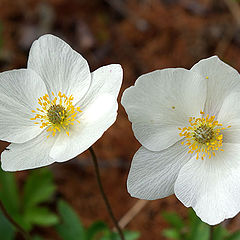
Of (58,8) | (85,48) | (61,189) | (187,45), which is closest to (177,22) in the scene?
(187,45)

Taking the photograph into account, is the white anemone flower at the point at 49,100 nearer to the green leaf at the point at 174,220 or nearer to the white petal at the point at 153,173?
the white petal at the point at 153,173

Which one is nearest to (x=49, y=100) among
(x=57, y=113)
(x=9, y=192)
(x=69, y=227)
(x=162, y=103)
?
(x=57, y=113)

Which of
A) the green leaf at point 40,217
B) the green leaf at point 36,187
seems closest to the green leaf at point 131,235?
the green leaf at point 40,217

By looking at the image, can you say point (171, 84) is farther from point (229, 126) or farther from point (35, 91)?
point (35, 91)

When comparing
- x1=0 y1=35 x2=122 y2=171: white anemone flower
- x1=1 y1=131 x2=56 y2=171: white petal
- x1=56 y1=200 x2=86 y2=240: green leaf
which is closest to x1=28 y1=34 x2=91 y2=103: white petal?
x1=0 y1=35 x2=122 y2=171: white anemone flower

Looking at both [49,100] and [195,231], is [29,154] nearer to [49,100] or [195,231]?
[49,100]
